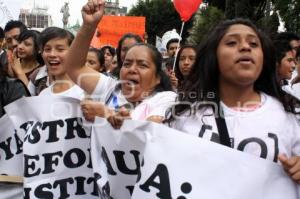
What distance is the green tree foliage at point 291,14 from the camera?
1967cm

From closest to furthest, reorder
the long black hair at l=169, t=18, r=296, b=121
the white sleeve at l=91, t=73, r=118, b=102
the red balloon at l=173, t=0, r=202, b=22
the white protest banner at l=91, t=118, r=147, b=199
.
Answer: the long black hair at l=169, t=18, r=296, b=121, the white protest banner at l=91, t=118, r=147, b=199, the white sleeve at l=91, t=73, r=118, b=102, the red balloon at l=173, t=0, r=202, b=22

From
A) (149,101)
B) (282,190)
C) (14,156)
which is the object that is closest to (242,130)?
(282,190)

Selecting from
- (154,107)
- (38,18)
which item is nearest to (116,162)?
(154,107)

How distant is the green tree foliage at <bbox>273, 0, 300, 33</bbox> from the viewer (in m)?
19.7

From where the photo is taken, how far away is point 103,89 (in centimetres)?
297

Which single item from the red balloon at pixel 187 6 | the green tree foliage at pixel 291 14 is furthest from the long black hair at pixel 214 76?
the green tree foliage at pixel 291 14

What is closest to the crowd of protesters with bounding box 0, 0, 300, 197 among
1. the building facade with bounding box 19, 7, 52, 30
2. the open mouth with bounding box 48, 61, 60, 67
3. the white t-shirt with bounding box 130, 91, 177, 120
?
the white t-shirt with bounding box 130, 91, 177, 120

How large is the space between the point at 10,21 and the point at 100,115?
3.94 meters

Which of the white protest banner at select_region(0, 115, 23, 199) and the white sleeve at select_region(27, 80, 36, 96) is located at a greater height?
the white sleeve at select_region(27, 80, 36, 96)

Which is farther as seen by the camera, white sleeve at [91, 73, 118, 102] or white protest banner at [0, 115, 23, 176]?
white protest banner at [0, 115, 23, 176]

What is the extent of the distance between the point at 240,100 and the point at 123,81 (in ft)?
2.73

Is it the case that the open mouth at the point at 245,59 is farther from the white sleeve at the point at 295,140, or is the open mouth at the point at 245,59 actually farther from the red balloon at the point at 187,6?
the red balloon at the point at 187,6

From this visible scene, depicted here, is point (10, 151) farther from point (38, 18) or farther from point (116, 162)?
point (38, 18)

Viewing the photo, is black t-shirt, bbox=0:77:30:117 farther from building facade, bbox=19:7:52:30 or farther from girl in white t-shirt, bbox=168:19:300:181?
building facade, bbox=19:7:52:30
